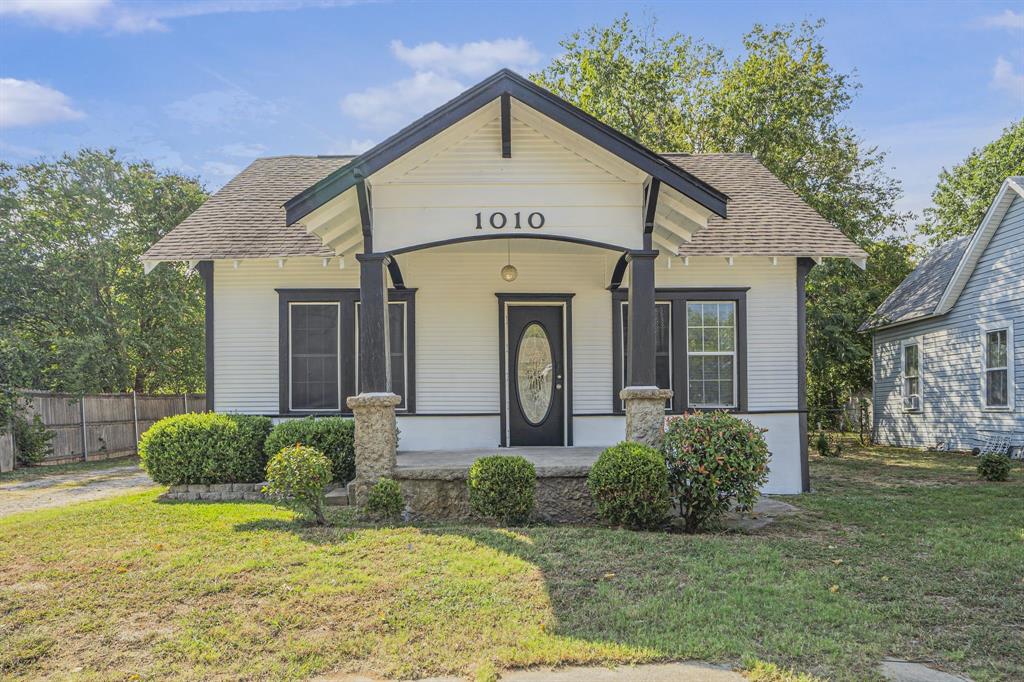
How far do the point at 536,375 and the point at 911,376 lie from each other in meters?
12.5

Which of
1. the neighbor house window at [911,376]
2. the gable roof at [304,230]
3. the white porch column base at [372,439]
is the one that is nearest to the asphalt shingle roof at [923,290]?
the neighbor house window at [911,376]

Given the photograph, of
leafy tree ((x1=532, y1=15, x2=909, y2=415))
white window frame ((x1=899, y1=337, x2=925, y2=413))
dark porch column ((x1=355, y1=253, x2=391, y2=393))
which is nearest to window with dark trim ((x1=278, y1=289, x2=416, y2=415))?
dark porch column ((x1=355, y1=253, x2=391, y2=393))

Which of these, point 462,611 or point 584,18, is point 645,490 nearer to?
point 462,611

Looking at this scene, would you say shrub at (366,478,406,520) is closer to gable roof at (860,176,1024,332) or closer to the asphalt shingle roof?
gable roof at (860,176,1024,332)

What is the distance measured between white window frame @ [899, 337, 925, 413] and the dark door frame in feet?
38.4

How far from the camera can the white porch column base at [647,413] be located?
744 centimetres

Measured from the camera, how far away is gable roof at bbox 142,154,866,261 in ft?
33.2

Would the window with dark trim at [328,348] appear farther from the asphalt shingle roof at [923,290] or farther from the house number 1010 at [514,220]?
the asphalt shingle roof at [923,290]

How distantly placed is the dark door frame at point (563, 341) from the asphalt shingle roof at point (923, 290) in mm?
10652

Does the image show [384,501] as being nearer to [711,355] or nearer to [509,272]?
[509,272]

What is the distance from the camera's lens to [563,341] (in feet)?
34.5

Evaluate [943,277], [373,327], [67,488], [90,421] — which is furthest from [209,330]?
[943,277]

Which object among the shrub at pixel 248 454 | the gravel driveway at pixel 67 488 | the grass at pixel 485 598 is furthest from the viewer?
the gravel driveway at pixel 67 488

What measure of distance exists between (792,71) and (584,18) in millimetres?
6494
